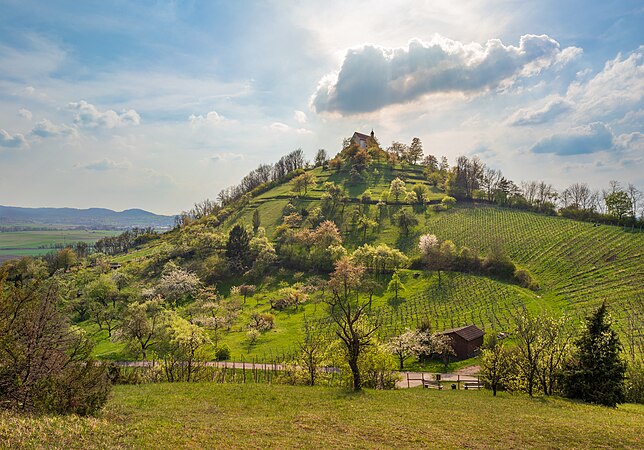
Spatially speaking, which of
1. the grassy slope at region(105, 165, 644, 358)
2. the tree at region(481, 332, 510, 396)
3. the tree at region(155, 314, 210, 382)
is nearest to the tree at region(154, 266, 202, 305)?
the grassy slope at region(105, 165, 644, 358)

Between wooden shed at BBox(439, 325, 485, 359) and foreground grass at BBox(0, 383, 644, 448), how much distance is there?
22459 millimetres

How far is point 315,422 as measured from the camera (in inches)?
709

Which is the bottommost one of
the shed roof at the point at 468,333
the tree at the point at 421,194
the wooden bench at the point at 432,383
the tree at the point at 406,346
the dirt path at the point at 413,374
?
the dirt path at the point at 413,374

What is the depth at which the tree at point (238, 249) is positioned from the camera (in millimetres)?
99250

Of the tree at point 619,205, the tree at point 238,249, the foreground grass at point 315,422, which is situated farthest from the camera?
the tree at point 238,249

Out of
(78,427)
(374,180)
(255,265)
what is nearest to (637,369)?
(78,427)

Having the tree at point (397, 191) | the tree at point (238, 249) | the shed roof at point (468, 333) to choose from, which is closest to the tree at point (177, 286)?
the tree at point (238, 249)

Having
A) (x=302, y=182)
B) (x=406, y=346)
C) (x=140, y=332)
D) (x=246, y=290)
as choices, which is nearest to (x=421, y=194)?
(x=302, y=182)

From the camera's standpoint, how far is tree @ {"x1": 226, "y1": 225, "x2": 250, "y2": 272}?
9925 centimetres

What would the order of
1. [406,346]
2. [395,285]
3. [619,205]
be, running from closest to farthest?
[406,346]
[395,285]
[619,205]

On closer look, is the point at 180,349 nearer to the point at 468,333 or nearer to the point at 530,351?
the point at 530,351

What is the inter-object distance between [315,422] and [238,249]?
88.6 metres

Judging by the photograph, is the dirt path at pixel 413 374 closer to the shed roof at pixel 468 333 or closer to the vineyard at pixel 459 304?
the shed roof at pixel 468 333

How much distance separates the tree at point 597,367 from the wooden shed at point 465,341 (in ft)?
62.1
